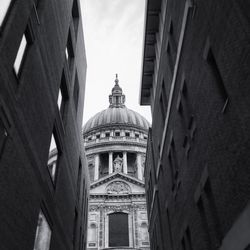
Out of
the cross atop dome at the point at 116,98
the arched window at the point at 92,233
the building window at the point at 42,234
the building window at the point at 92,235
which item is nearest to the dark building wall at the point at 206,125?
the building window at the point at 42,234

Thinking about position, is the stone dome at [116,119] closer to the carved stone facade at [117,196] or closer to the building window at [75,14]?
the carved stone facade at [117,196]

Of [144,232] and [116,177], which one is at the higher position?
[116,177]

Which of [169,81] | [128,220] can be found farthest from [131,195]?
[169,81]

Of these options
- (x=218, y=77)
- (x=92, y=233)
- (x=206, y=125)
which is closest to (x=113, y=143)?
(x=92, y=233)

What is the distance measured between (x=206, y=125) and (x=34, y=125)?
617 cm

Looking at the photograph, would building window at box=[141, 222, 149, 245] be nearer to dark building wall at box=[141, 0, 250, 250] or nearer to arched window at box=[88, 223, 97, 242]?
arched window at box=[88, 223, 97, 242]

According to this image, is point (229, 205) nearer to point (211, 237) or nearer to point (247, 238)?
point (247, 238)

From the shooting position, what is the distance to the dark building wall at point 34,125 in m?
9.68

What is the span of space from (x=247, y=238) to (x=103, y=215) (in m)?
42.4

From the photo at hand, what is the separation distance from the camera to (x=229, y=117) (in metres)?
9.10

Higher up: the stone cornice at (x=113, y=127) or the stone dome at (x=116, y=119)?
the stone dome at (x=116, y=119)

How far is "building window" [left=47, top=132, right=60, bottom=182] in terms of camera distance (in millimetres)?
15383

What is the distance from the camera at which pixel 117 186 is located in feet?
176

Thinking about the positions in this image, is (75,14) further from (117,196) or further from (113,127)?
(113,127)
